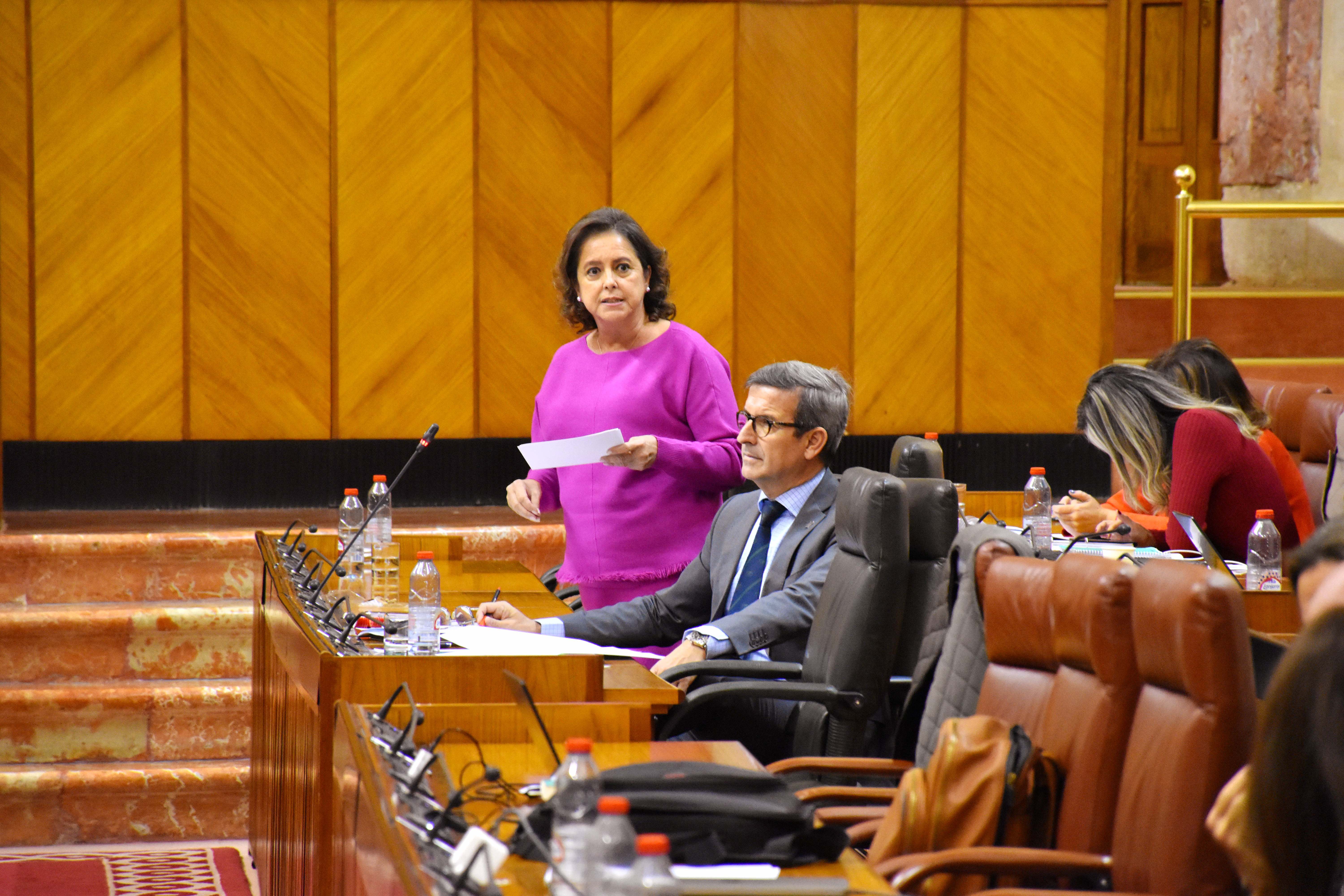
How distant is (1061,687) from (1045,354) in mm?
5458

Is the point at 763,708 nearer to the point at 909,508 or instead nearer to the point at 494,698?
the point at 909,508

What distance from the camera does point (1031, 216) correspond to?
7.43 m

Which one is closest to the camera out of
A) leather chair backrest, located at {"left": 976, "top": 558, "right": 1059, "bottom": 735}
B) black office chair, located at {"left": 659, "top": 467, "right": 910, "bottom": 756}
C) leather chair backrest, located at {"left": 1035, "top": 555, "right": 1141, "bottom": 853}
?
leather chair backrest, located at {"left": 1035, "top": 555, "right": 1141, "bottom": 853}

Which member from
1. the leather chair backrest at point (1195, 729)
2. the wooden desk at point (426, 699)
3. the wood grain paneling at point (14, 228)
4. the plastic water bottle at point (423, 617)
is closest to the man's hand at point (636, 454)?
the wooden desk at point (426, 699)

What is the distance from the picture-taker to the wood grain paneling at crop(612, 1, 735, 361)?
23.6ft

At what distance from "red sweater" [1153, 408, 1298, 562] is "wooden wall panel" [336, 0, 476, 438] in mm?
3859

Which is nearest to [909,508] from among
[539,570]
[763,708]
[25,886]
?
[763,708]

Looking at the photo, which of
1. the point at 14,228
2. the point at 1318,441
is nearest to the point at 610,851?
the point at 1318,441

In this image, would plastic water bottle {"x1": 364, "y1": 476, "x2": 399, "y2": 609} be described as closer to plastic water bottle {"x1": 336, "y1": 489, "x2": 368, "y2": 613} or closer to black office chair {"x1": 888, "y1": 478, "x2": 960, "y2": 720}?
plastic water bottle {"x1": 336, "y1": 489, "x2": 368, "y2": 613}

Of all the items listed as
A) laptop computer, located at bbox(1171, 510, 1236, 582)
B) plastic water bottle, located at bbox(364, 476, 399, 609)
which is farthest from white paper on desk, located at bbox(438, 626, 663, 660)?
laptop computer, located at bbox(1171, 510, 1236, 582)

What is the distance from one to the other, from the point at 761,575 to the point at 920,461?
109 cm

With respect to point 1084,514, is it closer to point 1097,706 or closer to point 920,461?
point 920,461

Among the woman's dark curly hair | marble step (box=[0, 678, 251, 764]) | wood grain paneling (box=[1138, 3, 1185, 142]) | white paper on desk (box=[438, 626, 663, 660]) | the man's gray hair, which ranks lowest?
marble step (box=[0, 678, 251, 764])

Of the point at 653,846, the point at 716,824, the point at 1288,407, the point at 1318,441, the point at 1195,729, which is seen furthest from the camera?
the point at 1288,407
